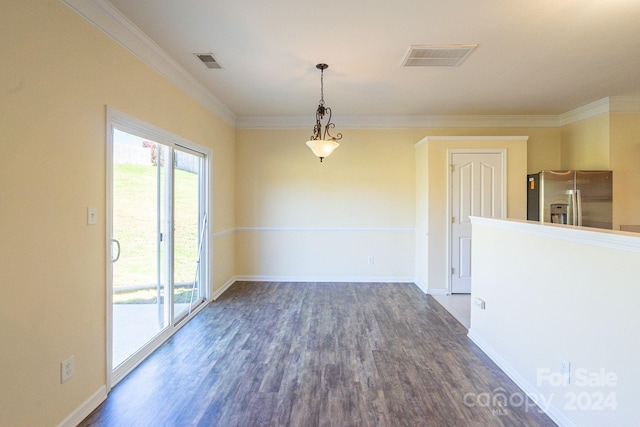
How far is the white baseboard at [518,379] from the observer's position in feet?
6.33

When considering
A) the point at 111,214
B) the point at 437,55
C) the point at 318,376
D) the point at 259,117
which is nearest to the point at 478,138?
the point at 437,55

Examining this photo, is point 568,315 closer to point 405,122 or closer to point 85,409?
point 85,409

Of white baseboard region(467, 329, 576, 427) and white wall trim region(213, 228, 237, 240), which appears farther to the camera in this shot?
white wall trim region(213, 228, 237, 240)

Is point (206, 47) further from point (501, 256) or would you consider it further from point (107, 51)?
point (501, 256)

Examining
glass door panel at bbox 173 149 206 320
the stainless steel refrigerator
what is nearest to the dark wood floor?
glass door panel at bbox 173 149 206 320

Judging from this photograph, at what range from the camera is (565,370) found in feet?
6.33

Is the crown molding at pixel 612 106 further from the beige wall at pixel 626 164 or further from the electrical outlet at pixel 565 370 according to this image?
the electrical outlet at pixel 565 370

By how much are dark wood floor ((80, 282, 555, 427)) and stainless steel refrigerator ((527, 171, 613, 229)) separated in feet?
7.33

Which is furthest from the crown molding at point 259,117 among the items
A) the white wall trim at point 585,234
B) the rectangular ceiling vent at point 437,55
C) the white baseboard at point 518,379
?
the white baseboard at point 518,379

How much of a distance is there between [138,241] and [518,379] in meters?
3.26

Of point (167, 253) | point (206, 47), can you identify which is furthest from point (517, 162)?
point (167, 253)

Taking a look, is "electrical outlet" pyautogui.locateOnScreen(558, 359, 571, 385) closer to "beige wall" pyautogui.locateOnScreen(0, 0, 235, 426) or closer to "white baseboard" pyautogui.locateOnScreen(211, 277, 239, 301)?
"beige wall" pyautogui.locateOnScreen(0, 0, 235, 426)

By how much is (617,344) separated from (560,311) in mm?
398

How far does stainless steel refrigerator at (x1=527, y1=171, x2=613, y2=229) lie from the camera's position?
13.7 ft
